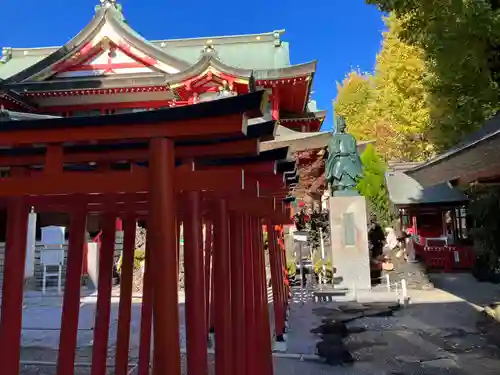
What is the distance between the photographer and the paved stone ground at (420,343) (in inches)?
208

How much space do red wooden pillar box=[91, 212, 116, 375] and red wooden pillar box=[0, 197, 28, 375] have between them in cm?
117

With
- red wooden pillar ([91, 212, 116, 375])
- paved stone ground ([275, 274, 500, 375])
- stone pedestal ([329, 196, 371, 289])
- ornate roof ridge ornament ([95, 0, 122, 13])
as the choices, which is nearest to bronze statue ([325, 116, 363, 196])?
stone pedestal ([329, 196, 371, 289])

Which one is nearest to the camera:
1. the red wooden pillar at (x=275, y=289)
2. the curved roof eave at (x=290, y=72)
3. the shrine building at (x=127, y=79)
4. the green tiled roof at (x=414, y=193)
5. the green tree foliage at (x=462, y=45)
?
the green tree foliage at (x=462, y=45)

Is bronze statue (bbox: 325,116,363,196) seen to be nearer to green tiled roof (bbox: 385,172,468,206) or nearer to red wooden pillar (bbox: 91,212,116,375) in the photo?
green tiled roof (bbox: 385,172,468,206)

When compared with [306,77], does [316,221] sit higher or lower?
lower

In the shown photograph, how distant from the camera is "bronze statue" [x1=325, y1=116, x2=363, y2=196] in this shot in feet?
38.2

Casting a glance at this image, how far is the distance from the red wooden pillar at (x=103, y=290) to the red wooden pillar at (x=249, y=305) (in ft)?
4.40

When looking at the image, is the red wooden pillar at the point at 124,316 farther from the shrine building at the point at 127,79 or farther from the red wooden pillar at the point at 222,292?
the shrine building at the point at 127,79

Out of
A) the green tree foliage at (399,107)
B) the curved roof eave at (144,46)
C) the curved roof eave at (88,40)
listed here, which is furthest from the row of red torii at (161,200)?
the curved roof eave at (88,40)

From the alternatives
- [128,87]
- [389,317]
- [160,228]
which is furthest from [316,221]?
[160,228]

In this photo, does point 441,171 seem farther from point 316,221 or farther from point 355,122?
point 355,122

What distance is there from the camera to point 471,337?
6.66 metres

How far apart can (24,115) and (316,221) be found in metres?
11.9

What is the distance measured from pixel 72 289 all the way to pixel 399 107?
60.9 ft
